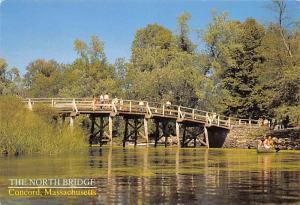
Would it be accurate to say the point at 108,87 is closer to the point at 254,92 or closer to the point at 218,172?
the point at 254,92

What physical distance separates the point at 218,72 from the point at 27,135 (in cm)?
3497

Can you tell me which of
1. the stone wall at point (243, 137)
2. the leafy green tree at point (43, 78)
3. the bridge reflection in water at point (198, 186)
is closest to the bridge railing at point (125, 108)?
the stone wall at point (243, 137)

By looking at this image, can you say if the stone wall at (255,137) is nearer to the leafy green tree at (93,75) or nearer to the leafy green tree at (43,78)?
the leafy green tree at (93,75)

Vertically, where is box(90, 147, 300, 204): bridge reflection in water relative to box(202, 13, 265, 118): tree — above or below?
below

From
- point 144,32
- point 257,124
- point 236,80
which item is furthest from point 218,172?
point 144,32

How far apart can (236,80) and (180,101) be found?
253 inches

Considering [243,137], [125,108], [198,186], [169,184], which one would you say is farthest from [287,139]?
[198,186]

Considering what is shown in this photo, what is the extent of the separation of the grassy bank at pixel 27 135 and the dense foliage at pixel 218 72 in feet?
66.7

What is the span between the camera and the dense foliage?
4994 centimetres

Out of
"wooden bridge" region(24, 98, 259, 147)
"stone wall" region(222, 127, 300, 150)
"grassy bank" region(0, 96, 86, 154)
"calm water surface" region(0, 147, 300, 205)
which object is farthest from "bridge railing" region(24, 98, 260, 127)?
"calm water surface" region(0, 147, 300, 205)

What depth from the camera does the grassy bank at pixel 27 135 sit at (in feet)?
92.4

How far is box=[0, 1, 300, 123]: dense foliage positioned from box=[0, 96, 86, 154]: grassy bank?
20328mm

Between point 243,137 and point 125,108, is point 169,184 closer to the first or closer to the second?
point 125,108

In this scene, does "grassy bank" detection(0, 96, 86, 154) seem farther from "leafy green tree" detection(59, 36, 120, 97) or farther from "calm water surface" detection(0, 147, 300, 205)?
"leafy green tree" detection(59, 36, 120, 97)
